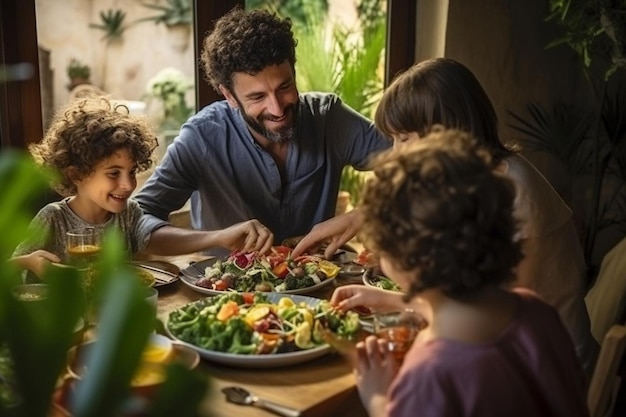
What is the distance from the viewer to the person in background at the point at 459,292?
1.06 metres

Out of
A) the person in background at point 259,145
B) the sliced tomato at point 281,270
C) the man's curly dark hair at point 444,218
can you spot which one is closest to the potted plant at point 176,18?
the person in background at point 259,145

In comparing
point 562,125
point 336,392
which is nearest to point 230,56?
point 336,392

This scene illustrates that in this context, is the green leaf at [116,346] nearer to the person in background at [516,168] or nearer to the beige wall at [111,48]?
the person in background at [516,168]

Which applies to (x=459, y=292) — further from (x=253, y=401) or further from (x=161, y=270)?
(x=161, y=270)

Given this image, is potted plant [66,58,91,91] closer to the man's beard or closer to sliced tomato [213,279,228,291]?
the man's beard

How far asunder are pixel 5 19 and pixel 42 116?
12.3 inches

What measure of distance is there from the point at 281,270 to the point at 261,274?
6 cm

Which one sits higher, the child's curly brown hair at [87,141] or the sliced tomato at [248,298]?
the child's curly brown hair at [87,141]

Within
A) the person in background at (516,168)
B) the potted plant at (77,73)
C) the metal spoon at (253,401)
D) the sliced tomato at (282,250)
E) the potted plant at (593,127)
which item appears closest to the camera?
the metal spoon at (253,401)

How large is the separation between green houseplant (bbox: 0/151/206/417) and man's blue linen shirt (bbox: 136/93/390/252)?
194 cm

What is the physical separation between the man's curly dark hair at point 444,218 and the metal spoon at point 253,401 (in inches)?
10.7

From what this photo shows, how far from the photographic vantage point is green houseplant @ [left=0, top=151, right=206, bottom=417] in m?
0.44

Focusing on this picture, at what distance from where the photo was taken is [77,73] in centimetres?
287

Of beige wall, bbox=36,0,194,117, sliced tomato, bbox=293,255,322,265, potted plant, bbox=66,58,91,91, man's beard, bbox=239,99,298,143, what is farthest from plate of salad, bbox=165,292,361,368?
potted plant, bbox=66,58,91,91
